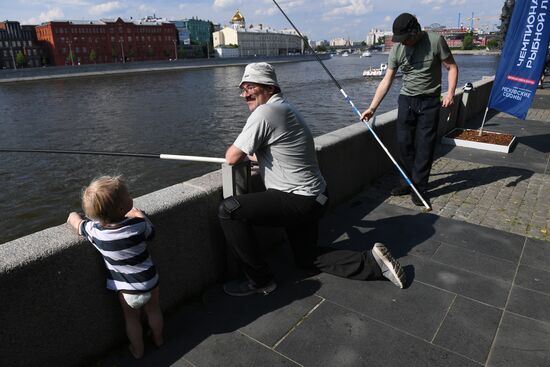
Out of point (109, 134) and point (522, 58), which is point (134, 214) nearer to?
point (522, 58)

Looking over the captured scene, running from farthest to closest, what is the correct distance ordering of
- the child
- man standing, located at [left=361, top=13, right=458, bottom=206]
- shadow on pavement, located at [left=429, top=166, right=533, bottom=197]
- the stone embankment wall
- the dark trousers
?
1. shadow on pavement, located at [left=429, top=166, right=533, bottom=197]
2. the dark trousers
3. man standing, located at [left=361, top=13, right=458, bottom=206]
4. the child
5. the stone embankment wall

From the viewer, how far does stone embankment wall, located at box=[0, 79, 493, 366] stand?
197cm

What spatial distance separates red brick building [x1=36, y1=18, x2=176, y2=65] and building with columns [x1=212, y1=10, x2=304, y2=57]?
1771cm

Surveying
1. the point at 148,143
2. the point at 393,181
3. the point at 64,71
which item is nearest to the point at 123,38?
the point at 64,71

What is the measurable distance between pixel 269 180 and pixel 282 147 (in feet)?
0.90

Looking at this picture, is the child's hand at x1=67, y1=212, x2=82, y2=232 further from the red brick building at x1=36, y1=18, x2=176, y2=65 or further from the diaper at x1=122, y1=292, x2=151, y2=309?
the red brick building at x1=36, y1=18, x2=176, y2=65

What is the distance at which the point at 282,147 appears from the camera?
271cm

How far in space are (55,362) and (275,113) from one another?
73.4 inches

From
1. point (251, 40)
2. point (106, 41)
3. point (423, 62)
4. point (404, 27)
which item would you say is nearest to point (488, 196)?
point (423, 62)

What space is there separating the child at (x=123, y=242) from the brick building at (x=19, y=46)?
97978 millimetres

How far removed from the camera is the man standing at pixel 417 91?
4.35 m

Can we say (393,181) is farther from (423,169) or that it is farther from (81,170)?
(81,170)

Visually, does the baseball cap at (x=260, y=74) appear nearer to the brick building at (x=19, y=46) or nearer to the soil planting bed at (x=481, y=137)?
the soil planting bed at (x=481, y=137)

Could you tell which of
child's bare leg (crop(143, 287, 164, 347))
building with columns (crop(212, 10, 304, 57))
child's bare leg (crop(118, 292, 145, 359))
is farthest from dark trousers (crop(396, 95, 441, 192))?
building with columns (crop(212, 10, 304, 57))
